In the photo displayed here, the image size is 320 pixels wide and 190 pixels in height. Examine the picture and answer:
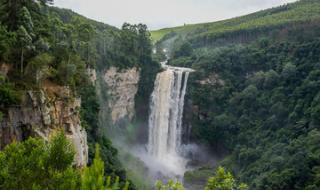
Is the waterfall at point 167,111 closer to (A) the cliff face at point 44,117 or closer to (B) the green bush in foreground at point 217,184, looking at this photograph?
(A) the cliff face at point 44,117

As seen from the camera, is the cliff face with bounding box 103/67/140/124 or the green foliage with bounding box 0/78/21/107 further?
the cliff face with bounding box 103/67/140/124

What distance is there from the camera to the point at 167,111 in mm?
61375

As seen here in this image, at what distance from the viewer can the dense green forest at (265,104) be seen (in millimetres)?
42375

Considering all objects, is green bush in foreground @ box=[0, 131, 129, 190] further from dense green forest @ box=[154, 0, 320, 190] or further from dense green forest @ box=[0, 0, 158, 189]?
dense green forest @ box=[154, 0, 320, 190]

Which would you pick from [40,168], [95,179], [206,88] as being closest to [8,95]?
[40,168]

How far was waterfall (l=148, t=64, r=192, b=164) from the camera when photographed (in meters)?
60.7

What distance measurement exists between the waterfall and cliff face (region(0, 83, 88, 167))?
3221 cm

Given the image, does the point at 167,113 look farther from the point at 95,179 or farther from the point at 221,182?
the point at 95,179

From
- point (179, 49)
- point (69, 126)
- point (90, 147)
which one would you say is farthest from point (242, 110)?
point (69, 126)

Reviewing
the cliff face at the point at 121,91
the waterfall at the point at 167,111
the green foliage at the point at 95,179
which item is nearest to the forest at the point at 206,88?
the cliff face at the point at 121,91

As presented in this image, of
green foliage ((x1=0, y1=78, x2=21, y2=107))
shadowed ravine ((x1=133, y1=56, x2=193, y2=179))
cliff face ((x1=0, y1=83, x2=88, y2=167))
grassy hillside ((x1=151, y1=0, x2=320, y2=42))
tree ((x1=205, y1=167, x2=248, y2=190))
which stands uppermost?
grassy hillside ((x1=151, y1=0, x2=320, y2=42))

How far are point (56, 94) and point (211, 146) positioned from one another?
123 feet

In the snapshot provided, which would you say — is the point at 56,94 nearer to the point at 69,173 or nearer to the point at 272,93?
the point at 69,173

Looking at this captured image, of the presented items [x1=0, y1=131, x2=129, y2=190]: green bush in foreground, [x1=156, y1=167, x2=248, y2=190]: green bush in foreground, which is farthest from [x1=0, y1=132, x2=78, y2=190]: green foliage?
[x1=156, y1=167, x2=248, y2=190]: green bush in foreground
